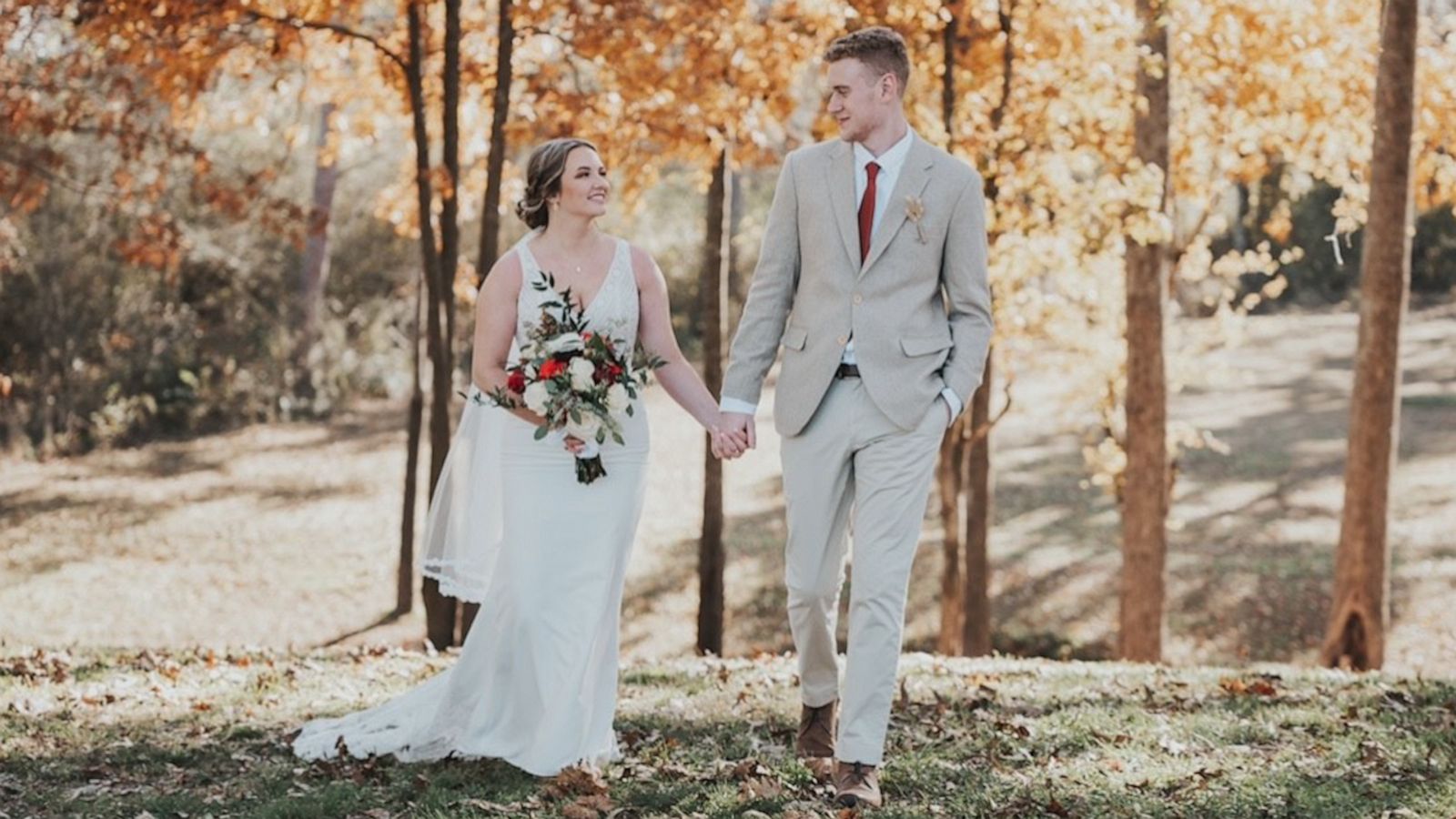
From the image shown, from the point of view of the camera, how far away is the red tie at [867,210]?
5.18 m

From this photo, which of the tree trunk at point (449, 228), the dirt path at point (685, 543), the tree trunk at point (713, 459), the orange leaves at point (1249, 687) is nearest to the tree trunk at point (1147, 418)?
the tree trunk at point (713, 459)

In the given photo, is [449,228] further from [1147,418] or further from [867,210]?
[867,210]

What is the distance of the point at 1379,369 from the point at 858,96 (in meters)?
7.25

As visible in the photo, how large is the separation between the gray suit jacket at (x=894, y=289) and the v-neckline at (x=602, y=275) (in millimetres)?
708

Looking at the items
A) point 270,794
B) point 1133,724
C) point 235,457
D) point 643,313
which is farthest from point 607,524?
point 235,457

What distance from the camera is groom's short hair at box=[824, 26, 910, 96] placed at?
508cm

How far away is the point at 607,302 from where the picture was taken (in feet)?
18.9

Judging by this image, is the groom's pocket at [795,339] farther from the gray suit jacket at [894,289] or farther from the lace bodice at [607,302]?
the lace bodice at [607,302]

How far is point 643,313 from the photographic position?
5.89 metres

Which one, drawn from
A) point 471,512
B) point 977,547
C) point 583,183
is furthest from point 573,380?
point 977,547

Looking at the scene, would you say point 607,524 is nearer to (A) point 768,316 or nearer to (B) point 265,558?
(A) point 768,316

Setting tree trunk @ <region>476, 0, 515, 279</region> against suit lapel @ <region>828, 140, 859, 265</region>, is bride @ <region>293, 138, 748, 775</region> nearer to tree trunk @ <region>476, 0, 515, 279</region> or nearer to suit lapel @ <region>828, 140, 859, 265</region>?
suit lapel @ <region>828, 140, 859, 265</region>

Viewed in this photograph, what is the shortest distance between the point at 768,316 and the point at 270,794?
2.33m

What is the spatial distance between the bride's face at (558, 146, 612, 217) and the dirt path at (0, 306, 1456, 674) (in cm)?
961
